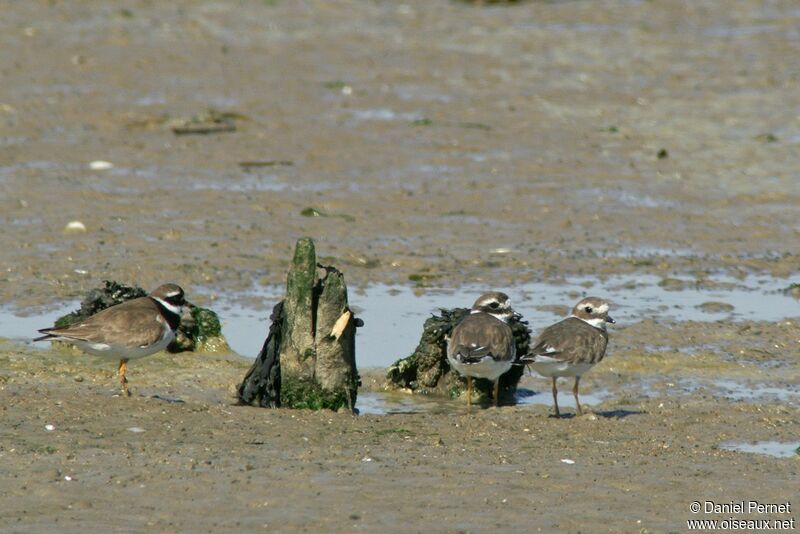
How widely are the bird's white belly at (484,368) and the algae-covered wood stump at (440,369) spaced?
18.6 inches

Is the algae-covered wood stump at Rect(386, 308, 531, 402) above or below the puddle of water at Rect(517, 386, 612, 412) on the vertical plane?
above

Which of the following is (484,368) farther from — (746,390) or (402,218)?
(402,218)

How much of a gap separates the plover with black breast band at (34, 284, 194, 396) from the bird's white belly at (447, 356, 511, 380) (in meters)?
1.96

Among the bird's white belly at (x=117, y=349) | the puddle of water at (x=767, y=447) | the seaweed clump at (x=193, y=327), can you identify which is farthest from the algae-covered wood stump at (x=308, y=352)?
the puddle of water at (x=767, y=447)

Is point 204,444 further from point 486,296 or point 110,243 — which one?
point 110,243

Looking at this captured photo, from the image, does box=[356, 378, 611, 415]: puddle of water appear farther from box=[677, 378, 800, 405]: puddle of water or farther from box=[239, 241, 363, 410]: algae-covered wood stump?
box=[677, 378, 800, 405]: puddle of water

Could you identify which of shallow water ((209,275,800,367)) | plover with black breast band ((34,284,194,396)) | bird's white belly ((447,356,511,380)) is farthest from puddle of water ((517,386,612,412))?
plover with black breast band ((34,284,194,396))

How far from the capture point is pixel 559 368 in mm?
9844

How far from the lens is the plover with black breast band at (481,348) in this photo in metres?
9.75

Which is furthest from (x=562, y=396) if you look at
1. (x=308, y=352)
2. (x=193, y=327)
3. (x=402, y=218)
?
(x=402, y=218)

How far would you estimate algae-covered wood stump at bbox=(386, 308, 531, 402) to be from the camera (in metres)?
10.5

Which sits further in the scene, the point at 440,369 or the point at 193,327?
the point at 193,327

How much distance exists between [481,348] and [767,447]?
1941 mm

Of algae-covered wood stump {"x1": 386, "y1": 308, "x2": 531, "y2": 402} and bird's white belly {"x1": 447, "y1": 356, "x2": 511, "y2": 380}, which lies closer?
bird's white belly {"x1": 447, "y1": 356, "x2": 511, "y2": 380}
